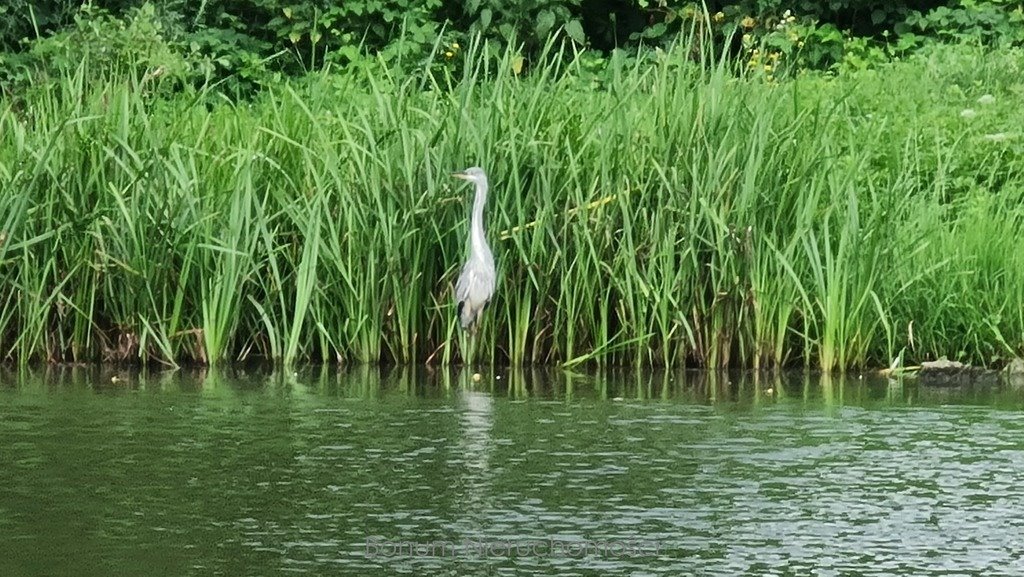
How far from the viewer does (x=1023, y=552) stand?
614 cm

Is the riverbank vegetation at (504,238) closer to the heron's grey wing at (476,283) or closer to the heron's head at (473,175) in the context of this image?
the heron's head at (473,175)

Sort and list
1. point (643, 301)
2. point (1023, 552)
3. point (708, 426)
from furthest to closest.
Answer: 1. point (643, 301)
2. point (708, 426)
3. point (1023, 552)

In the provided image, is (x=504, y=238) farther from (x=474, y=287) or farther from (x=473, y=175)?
(x=474, y=287)

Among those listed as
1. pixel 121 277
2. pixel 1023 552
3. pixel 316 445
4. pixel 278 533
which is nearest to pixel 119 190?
pixel 121 277

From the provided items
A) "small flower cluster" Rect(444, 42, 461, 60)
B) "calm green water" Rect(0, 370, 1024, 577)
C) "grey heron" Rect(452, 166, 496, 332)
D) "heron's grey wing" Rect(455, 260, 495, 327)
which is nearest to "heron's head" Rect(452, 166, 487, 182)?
"grey heron" Rect(452, 166, 496, 332)

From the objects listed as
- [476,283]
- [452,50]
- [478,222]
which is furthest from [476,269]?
[452,50]

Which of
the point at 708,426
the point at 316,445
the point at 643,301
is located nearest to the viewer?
the point at 316,445

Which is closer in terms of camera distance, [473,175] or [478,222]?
[478,222]

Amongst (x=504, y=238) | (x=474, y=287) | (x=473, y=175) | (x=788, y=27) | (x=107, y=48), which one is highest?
(x=788, y=27)

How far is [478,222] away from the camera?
34.4ft

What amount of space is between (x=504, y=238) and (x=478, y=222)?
1.69 feet

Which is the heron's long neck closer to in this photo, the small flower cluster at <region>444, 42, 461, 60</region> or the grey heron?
the grey heron

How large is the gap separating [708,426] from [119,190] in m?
3.99

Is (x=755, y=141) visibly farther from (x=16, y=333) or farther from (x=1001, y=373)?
(x=16, y=333)
